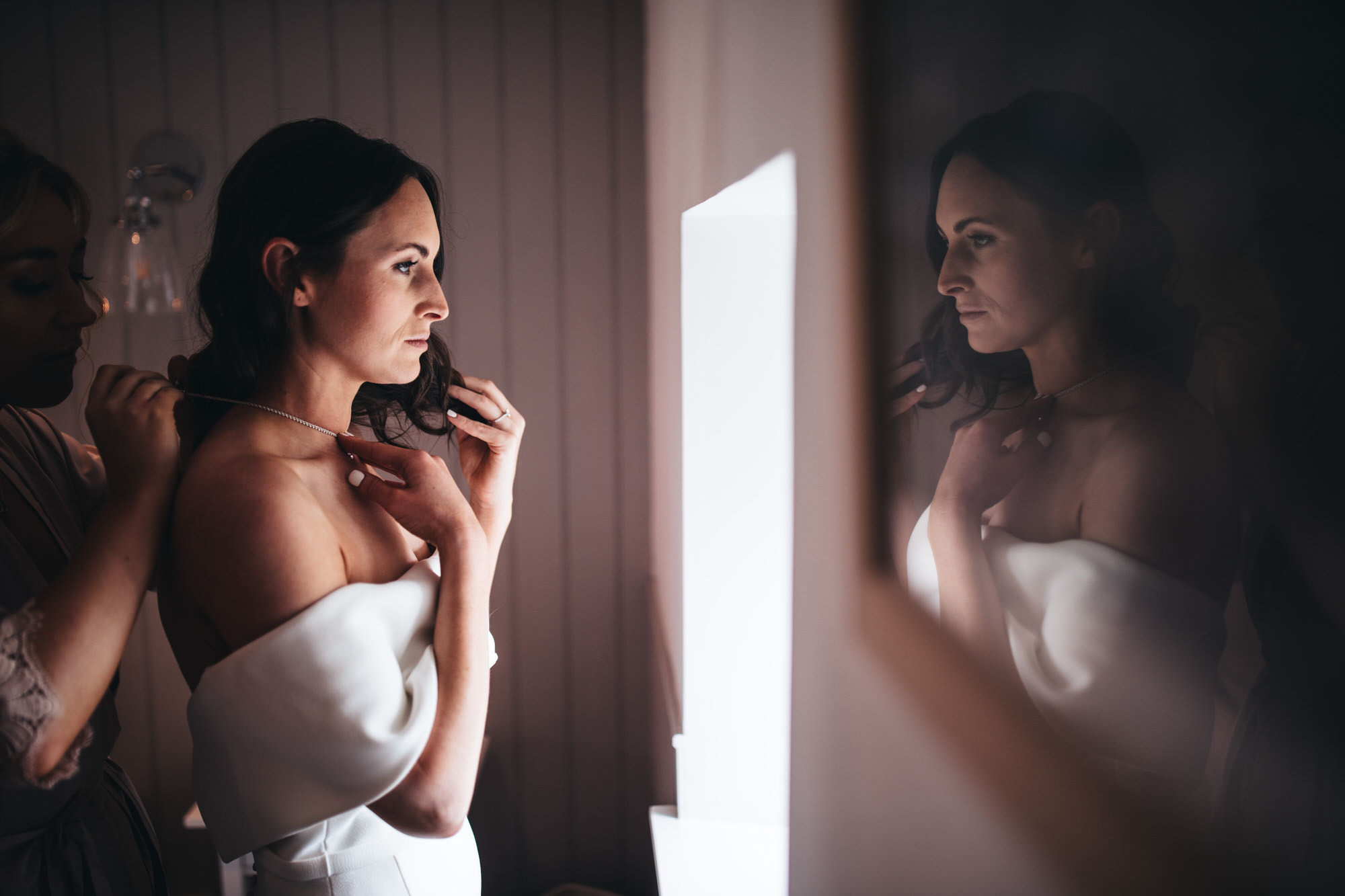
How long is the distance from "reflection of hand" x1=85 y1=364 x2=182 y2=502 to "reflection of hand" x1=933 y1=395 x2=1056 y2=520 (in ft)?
2.79

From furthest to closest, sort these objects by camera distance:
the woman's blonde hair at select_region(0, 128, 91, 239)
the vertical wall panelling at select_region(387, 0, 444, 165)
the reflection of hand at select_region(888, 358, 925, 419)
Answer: the vertical wall panelling at select_region(387, 0, 444, 165) → the woman's blonde hair at select_region(0, 128, 91, 239) → the reflection of hand at select_region(888, 358, 925, 419)

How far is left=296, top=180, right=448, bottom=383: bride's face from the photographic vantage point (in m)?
0.92

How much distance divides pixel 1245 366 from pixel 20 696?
1012mm

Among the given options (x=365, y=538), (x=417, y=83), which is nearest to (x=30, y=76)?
(x=417, y=83)

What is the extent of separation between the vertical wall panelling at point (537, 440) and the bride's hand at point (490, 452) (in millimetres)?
1024

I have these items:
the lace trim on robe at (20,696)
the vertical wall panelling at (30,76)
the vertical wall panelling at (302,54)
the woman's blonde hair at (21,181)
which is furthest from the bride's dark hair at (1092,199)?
the vertical wall panelling at (30,76)

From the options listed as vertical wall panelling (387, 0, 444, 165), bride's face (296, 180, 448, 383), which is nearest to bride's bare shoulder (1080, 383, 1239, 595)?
bride's face (296, 180, 448, 383)

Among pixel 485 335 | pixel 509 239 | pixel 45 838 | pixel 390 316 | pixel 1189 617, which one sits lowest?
pixel 45 838

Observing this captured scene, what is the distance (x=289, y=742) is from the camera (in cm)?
80

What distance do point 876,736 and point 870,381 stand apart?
268 mm

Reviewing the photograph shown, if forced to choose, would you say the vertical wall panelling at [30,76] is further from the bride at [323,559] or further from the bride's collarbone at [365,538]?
the bride's collarbone at [365,538]

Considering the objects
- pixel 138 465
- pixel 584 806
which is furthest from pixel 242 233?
pixel 584 806

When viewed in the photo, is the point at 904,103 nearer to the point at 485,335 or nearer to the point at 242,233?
the point at 242,233

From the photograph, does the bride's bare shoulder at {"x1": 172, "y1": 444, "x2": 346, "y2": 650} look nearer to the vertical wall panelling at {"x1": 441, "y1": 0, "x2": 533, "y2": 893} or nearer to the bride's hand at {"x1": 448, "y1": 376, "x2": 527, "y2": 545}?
the bride's hand at {"x1": 448, "y1": 376, "x2": 527, "y2": 545}
